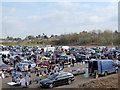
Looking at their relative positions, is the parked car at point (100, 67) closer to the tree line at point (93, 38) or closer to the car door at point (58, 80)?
the car door at point (58, 80)

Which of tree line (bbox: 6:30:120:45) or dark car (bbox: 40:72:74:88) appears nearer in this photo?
dark car (bbox: 40:72:74:88)

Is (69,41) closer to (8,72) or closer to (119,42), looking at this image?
(119,42)

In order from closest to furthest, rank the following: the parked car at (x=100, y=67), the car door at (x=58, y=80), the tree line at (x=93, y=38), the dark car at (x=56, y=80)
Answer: the dark car at (x=56, y=80) → the car door at (x=58, y=80) → the parked car at (x=100, y=67) → the tree line at (x=93, y=38)

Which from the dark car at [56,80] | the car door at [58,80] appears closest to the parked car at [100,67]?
the dark car at [56,80]

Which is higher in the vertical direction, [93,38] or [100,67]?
[93,38]

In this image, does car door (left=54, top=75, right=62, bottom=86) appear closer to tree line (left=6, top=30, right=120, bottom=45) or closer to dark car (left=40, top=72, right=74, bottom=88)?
dark car (left=40, top=72, right=74, bottom=88)

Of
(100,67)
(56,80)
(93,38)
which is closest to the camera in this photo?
(56,80)

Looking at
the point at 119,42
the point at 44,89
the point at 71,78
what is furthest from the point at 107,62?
the point at 119,42

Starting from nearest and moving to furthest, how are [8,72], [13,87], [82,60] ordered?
[13,87] < [8,72] < [82,60]

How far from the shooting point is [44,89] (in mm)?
12742

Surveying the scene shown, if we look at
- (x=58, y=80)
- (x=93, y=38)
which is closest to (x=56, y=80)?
(x=58, y=80)

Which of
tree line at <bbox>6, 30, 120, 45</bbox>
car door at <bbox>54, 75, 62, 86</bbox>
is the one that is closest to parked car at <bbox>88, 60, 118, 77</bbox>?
car door at <bbox>54, 75, 62, 86</bbox>

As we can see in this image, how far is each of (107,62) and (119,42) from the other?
5267 cm

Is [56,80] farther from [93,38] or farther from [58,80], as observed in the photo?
[93,38]
